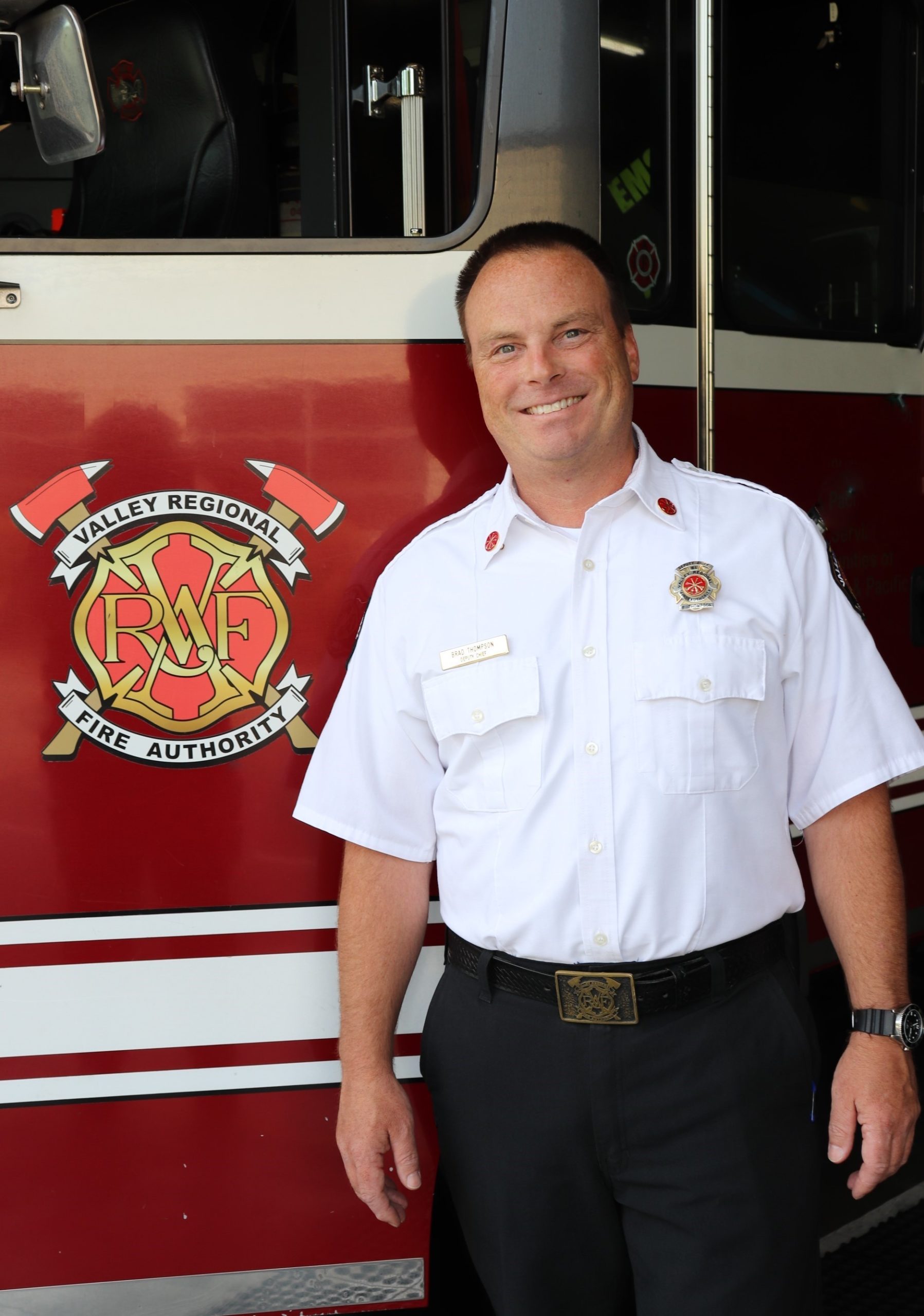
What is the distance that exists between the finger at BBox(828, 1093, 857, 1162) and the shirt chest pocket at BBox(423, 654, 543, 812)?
0.59 meters

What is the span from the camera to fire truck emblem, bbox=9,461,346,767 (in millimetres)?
1784

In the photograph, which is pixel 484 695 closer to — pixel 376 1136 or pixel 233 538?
pixel 233 538

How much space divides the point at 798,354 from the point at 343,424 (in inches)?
32.2

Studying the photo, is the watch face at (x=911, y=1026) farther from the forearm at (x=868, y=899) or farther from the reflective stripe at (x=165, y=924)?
the reflective stripe at (x=165, y=924)

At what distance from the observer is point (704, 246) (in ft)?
6.46

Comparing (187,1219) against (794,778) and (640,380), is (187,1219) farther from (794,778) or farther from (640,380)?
(640,380)

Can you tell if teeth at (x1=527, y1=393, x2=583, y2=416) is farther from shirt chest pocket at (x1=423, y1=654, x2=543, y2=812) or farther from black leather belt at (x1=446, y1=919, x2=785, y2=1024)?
black leather belt at (x1=446, y1=919, x2=785, y2=1024)

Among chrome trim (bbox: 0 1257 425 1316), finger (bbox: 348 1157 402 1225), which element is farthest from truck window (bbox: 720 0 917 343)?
chrome trim (bbox: 0 1257 425 1316)

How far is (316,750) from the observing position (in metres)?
1.78

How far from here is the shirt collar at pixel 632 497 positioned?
1.73 m

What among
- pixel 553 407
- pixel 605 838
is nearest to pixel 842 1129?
pixel 605 838

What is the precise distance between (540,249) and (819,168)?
0.85 m

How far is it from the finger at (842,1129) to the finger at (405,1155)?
1.85ft

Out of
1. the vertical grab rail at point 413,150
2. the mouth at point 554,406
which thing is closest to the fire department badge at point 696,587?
the mouth at point 554,406
